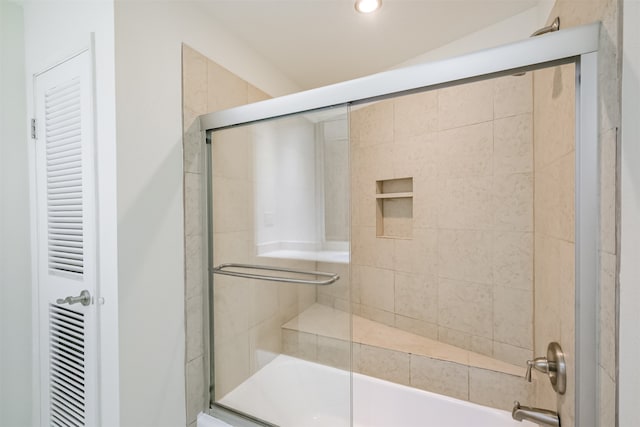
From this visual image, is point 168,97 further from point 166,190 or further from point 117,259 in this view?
point 117,259

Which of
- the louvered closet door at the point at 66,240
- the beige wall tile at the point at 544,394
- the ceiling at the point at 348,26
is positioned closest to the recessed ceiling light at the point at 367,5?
the ceiling at the point at 348,26

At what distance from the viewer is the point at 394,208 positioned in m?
2.25

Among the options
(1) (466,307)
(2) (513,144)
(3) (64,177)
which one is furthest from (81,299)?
(2) (513,144)

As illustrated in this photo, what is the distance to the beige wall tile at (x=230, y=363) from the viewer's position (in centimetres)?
138

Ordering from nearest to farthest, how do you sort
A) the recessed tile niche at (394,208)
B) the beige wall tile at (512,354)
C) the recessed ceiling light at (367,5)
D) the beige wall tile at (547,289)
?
the beige wall tile at (547,289) → the recessed ceiling light at (367,5) → the beige wall tile at (512,354) → the recessed tile niche at (394,208)

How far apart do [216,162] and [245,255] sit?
0.46m

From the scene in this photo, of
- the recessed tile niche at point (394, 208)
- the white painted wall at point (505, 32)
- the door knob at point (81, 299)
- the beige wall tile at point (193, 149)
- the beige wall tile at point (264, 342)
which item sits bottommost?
the beige wall tile at point (264, 342)

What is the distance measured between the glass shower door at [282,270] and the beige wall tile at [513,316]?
1029mm

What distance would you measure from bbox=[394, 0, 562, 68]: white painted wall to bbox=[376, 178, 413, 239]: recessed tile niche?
845mm

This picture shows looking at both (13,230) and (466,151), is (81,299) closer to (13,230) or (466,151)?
(13,230)

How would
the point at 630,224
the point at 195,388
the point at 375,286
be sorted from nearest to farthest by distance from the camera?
1. the point at 630,224
2. the point at 195,388
3. the point at 375,286

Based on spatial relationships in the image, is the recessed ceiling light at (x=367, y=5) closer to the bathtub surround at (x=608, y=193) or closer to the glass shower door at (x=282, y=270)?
the glass shower door at (x=282, y=270)

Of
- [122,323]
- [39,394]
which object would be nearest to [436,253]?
[122,323]

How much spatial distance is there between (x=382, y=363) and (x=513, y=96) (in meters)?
1.72
